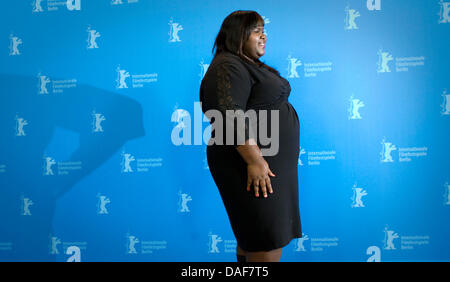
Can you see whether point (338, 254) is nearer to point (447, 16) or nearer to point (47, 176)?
point (447, 16)

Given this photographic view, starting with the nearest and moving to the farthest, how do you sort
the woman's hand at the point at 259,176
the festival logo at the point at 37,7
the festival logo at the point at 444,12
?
the woman's hand at the point at 259,176, the festival logo at the point at 444,12, the festival logo at the point at 37,7

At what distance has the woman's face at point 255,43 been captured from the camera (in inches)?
46.9

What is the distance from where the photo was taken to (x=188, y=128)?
1916mm

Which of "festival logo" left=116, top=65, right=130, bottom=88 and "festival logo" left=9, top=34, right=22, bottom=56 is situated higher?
"festival logo" left=9, top=34, right=22, bottom=56

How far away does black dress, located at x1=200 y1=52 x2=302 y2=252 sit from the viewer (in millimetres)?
1075

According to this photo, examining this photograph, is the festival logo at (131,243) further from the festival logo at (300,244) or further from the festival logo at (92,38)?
the festival logo at (92,38)

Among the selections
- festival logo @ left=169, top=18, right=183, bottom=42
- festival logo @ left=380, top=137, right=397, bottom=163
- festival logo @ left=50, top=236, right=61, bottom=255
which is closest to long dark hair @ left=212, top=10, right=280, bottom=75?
festival logo @ left=169, top=18, right=183, bottom=42

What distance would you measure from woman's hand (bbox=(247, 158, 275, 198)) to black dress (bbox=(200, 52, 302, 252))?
0.03m

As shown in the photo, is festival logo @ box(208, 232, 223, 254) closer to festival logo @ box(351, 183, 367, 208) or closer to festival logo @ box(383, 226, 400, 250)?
festival logo @ box(351, 183, 367, 208)

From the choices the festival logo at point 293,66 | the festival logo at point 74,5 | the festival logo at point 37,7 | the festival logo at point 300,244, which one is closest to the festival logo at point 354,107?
the festival logo at point 293,66

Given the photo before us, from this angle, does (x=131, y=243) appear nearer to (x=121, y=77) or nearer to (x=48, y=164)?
(x=48, y=164)

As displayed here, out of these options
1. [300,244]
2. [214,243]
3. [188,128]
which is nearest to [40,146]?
[188,128]

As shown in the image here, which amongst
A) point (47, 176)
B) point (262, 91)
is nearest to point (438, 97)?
point (262, 91)

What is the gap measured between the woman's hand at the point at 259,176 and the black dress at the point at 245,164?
0.03 metres
